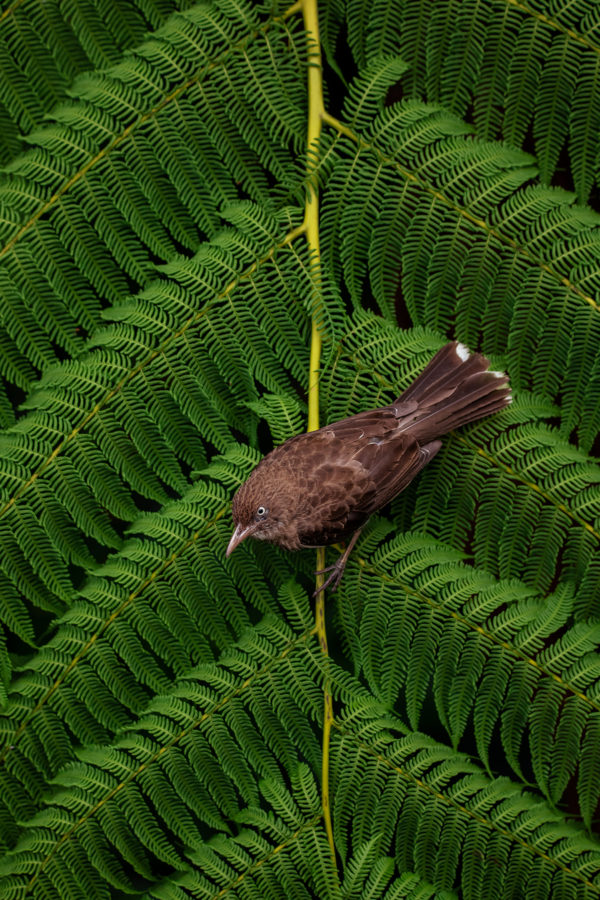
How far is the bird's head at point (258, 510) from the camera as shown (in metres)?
2.29

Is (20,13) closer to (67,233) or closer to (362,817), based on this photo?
(67,233)

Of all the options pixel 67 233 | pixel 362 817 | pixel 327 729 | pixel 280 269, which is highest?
pixel 67 233

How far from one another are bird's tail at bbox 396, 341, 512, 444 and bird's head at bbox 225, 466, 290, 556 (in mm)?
439

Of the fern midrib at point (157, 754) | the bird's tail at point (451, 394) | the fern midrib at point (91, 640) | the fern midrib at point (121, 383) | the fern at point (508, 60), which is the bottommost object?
the fern midrib at point (157, 754)

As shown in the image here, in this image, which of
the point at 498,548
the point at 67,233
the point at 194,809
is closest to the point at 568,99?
the point at 498,548

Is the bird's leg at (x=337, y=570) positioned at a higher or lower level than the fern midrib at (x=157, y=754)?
higher

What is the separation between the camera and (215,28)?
2.36m

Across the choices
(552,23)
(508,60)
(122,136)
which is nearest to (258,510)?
(122,136)

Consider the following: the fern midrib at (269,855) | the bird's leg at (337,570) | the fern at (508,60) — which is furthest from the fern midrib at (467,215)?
the fern midrib at (269,855)

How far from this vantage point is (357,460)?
2.42 m

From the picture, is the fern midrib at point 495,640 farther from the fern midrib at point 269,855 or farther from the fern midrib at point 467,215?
the fern midrib at point 467,215

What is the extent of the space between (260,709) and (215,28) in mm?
1937

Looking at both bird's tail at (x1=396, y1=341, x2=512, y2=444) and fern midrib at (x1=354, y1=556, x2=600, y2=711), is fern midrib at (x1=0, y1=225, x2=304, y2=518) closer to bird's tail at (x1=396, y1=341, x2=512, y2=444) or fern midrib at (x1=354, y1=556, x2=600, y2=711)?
bird's tail at (x1=396, y1=341, x2=512, y2=444)

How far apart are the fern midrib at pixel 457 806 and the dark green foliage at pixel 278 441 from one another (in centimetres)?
1
